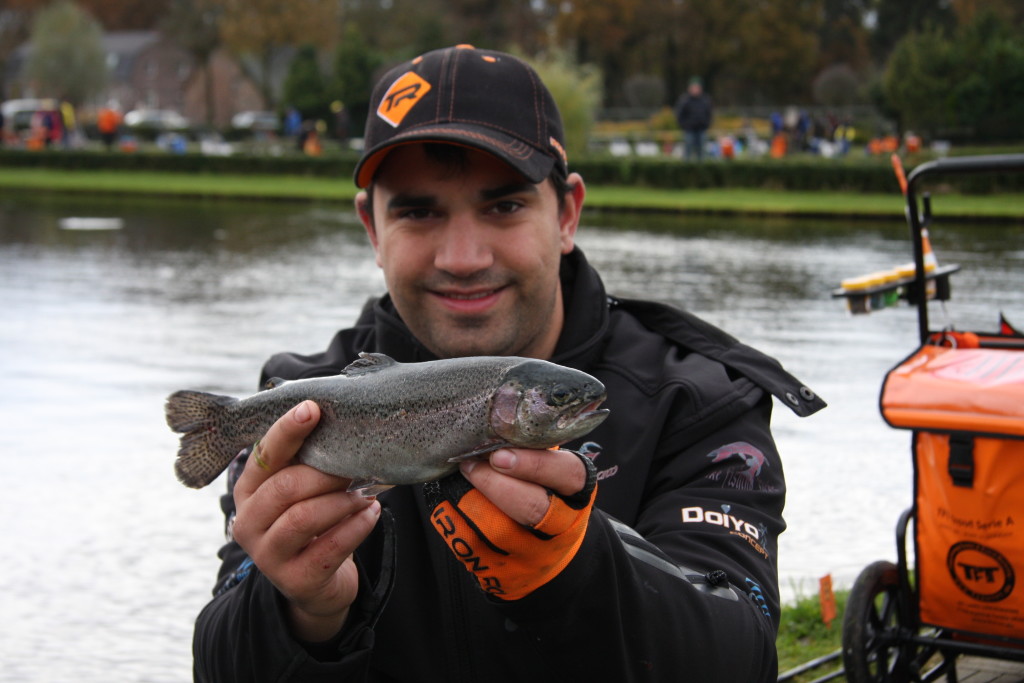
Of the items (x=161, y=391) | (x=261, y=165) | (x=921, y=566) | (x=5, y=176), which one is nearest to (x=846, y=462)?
(x=921, y=566)

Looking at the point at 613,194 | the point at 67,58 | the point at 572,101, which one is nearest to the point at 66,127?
the point at 67,58

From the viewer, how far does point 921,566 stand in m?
4.39

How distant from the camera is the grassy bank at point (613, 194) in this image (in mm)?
26594

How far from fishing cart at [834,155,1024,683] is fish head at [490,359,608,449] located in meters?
2.44

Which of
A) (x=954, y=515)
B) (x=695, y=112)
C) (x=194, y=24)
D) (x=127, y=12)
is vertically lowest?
(x=954, y=515)

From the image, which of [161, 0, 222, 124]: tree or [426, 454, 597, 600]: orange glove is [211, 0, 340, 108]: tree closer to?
[161, 0, 222, 124]: tree

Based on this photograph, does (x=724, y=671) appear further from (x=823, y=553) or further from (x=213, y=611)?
(x=823, y=553)

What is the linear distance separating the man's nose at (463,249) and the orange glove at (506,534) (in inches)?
30.3

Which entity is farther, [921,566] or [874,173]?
[874,173]

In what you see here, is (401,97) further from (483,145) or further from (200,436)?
(200,436)

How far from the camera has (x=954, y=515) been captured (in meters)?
4.23

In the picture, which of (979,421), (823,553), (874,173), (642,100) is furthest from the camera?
(642,100)

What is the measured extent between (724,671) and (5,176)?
1680 inches

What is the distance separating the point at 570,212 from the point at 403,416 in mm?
1327
